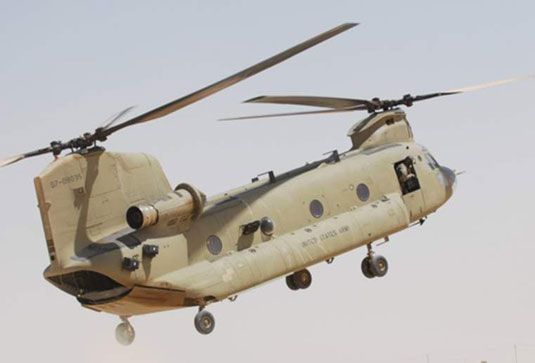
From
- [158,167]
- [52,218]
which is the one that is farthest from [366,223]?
[52,218]

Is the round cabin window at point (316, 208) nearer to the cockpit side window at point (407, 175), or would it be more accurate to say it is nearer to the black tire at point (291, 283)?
the black tire at point (291, 283)

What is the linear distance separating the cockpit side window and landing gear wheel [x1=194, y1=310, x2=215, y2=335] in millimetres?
9922

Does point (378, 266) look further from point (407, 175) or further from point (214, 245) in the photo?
point (214, 245)

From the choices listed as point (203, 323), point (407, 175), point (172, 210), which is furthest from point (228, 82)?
point (407, 175)

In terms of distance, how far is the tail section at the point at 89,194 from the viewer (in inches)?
1531

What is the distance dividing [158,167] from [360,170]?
771 centimetres

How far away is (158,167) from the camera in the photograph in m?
41.4

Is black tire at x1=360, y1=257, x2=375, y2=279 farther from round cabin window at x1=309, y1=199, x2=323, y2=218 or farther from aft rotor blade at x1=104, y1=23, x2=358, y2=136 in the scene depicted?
aft rotor blade at x1=104, y1=23, x2=358, y2=136

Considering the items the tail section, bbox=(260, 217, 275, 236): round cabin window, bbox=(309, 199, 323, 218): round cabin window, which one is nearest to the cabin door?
bbox=(309, 199, 323, 218): round cabin window

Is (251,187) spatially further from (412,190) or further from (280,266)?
(412,190)

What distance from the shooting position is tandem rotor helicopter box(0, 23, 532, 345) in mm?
39031

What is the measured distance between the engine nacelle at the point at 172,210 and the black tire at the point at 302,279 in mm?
6270

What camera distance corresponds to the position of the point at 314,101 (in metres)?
47.6

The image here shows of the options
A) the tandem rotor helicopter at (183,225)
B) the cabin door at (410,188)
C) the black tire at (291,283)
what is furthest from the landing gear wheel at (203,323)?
the cabin door at (410,188)
